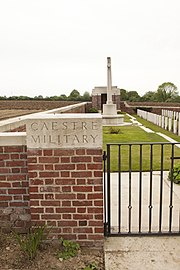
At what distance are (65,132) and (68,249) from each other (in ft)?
3.68

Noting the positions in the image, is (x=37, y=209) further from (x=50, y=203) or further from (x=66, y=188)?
(x=66, y=188)

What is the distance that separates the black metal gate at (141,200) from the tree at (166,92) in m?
44.1

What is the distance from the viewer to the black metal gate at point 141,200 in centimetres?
279

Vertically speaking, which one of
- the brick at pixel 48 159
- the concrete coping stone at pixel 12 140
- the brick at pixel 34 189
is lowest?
the brick at pixel 34 189

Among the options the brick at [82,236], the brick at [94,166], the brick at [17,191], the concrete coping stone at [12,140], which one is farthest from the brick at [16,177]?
the brick at [82,236]

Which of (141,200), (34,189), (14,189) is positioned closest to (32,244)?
(34,189)

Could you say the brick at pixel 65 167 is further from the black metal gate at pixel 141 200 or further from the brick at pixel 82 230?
the brick at pixel 82 230

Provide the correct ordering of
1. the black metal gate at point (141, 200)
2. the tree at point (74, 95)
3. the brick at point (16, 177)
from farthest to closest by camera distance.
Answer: the tree at point (74, 95) → the black metal gate at point (141, 200) → the brick at point (16, 177)

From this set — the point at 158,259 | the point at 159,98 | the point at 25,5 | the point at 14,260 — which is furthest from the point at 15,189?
the point at 159,98

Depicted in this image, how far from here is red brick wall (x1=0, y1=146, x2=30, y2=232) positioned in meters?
2.63

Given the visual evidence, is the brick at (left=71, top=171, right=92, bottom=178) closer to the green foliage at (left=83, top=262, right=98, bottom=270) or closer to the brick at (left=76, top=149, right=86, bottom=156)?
the brick at (left=76, top=149, right=86, bottom=156)

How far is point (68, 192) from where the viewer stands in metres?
2.60

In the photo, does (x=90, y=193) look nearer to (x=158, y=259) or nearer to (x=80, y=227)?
(x=80, y=227)

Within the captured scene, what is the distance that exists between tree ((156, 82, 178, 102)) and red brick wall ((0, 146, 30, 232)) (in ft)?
154
